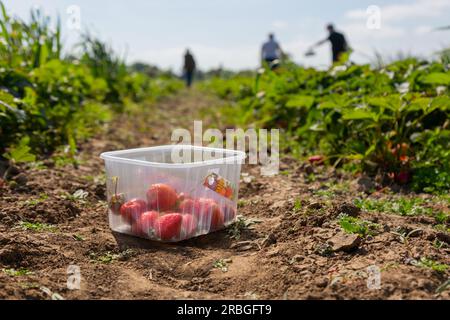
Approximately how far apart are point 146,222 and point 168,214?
108 millimetres

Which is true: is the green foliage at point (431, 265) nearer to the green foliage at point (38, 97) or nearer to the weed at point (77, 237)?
the weed at point (77, 237)

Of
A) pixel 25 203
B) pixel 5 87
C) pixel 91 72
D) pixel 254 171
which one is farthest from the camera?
pixel 91 72

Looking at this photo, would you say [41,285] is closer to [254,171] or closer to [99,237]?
[99,237]

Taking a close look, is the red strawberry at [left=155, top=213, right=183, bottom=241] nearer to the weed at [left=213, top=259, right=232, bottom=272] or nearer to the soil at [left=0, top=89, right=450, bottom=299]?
the soil at [left=0, top=89, right=450, bottom=299]

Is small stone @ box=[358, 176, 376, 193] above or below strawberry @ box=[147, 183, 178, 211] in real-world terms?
below

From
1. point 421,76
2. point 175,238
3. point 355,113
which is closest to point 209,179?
point 175,238

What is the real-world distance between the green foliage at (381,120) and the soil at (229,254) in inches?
24.4

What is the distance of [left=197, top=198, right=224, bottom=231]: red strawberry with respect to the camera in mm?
2478

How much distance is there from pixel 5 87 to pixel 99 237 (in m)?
2.15

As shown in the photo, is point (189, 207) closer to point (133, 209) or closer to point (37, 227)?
point (133, 209)

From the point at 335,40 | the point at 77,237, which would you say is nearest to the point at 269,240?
the point at 77,237

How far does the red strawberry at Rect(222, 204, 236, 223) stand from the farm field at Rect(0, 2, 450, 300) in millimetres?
61

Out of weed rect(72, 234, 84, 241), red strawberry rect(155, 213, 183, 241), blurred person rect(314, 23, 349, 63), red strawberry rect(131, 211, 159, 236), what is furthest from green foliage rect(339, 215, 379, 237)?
blurred person rect(314, 23, 349, 63)
